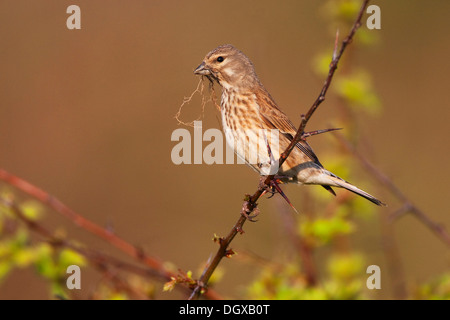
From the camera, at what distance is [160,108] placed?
801 cm

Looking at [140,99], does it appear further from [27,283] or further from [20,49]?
[27,283]

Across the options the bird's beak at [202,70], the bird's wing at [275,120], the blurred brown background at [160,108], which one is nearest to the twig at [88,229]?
the bird's beak at [202,70]

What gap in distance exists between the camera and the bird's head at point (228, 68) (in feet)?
12.2

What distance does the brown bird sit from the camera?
11.7ft

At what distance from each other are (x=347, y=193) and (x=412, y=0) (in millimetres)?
6865

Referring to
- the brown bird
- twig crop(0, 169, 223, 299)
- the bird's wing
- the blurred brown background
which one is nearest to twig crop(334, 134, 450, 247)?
the brown bird

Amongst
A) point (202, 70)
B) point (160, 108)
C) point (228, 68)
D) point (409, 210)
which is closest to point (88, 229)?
point (202, 70)

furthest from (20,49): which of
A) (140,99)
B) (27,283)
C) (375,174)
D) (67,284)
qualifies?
(375,174)

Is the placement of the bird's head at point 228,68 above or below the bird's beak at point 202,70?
above

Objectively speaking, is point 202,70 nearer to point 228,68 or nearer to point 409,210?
point 228,68

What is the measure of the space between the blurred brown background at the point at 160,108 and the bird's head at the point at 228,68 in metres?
3.14

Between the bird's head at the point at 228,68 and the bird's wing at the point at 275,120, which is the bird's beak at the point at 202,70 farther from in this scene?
the bird's wing at the point at 275,120

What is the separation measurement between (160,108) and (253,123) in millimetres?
4453

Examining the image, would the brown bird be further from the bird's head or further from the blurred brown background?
the blurred brown background
